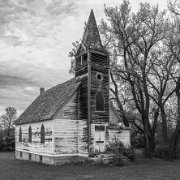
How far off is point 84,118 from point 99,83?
3.75 metres

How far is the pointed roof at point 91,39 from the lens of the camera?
28.0m

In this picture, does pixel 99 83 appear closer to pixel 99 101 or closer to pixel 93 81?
pixel 93 81

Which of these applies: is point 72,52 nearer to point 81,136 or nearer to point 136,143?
point 81,136

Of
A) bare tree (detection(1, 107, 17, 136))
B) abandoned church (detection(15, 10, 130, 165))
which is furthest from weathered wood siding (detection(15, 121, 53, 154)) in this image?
bare tree (detection(1, 107, 17, 136))

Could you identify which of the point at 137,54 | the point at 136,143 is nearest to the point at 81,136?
the point at 137,54

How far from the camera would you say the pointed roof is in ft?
91.7

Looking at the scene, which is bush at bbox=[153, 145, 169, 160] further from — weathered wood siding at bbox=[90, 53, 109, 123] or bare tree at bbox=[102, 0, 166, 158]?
weathered wood siding at bbox=[90, 53, 109, 123]

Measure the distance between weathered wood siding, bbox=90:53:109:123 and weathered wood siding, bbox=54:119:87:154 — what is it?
1.48 meters

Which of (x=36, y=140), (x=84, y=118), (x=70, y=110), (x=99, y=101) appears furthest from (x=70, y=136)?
(x=36, y=140)

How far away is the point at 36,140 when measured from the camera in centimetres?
2984

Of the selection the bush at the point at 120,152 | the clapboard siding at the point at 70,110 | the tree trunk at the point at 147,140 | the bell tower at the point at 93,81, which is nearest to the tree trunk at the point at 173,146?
the tree trunk at the point at 147,140

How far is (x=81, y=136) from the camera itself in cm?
2658

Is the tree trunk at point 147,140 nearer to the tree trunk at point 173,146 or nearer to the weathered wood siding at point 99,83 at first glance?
the tree trunk at point 173,146

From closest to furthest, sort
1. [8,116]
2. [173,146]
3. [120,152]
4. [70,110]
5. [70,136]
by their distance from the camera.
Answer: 1. [120,152]
2. [70,136]
3. [70,110]
4. [173,146]
5. [8,116]
